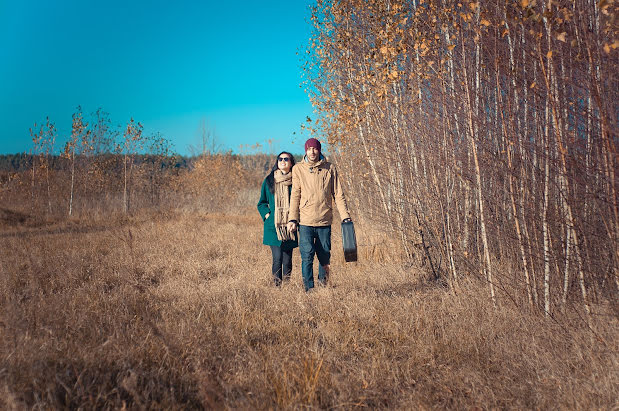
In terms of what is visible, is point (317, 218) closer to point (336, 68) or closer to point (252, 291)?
point (252, 291)

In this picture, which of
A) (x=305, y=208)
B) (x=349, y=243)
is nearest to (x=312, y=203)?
(x=305, y=208)

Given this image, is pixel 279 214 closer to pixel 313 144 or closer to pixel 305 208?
pixel 305 208

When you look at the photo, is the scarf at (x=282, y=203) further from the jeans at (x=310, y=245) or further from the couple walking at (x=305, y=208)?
the jeans at (x=310, y=245)

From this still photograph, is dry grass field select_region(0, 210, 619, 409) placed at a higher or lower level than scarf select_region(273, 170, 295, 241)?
lower

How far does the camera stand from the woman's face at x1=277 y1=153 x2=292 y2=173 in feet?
17.0

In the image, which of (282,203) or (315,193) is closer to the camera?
(315,193)

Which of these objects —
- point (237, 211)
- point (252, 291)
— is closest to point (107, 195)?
point (237, 211)

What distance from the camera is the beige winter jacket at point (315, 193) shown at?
4719 mm

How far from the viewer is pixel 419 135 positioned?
198 inches

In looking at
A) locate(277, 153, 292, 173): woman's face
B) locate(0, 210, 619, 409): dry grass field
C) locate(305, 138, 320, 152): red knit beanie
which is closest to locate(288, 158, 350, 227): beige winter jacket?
locate(305, 138, 320, 152): red knit beanie

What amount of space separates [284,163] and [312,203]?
0.78 m

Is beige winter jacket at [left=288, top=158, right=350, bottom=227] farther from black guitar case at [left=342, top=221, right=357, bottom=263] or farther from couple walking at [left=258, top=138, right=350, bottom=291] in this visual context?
black guitar case at [left=342, top=221, right=357, bottom=263]

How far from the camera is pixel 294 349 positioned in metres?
3.20

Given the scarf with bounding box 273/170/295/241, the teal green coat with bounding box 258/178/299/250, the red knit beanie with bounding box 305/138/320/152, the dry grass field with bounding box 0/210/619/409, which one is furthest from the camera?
the teal green coat with bounding box 258/178/299/250
